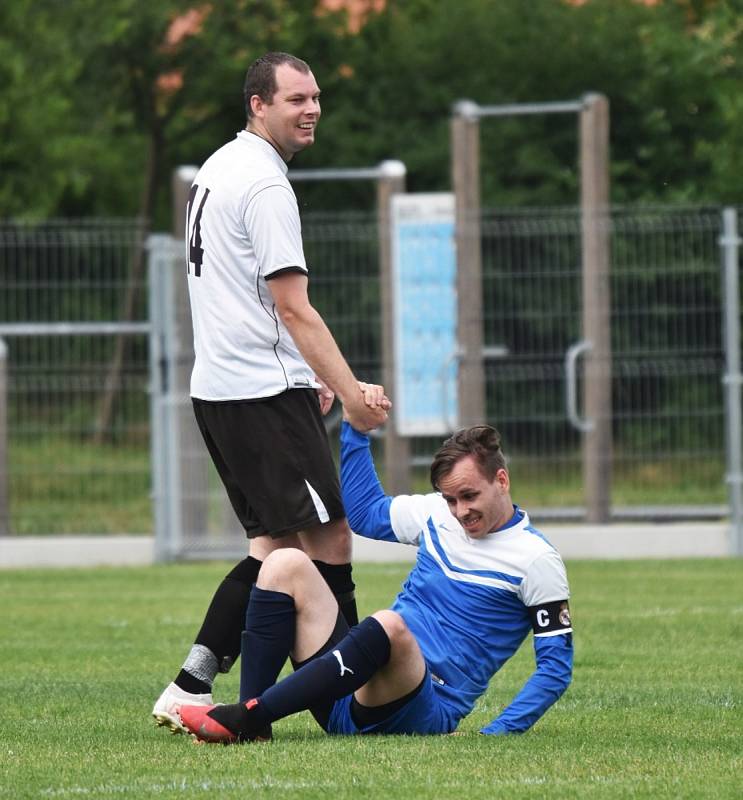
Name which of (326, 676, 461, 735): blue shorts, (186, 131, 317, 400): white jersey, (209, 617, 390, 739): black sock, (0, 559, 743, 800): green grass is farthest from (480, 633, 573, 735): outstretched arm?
(186, 131, 317, 400): white jersey

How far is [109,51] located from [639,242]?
14.7 meters

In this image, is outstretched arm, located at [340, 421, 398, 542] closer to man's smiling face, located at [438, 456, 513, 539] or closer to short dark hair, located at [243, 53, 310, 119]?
man's smiling face, located at [438, 456, 513, 539]

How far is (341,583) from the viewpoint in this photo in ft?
20.6

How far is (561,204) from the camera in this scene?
85.1ft

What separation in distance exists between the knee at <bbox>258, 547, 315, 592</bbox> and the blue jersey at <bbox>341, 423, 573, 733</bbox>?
1.29 feet

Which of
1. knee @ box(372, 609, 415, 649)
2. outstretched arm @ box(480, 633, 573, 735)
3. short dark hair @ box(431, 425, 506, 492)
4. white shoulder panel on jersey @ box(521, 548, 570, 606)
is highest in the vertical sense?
short dark hair @ box(431, 425, 506, 492)

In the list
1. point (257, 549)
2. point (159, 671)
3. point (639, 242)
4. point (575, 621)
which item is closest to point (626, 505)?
point (639, 242)

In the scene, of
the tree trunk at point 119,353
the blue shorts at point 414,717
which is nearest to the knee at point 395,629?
the blue shorts at point 414,717

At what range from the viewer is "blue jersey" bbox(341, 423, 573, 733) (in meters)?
5.90

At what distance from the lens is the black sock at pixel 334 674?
577cm

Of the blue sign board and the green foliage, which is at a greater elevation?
the green foliage

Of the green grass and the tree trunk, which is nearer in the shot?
the green grass

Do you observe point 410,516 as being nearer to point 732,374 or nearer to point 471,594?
point 471,594

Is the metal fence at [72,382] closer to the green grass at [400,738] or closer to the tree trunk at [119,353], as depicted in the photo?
the tree trunk at [119,353]
